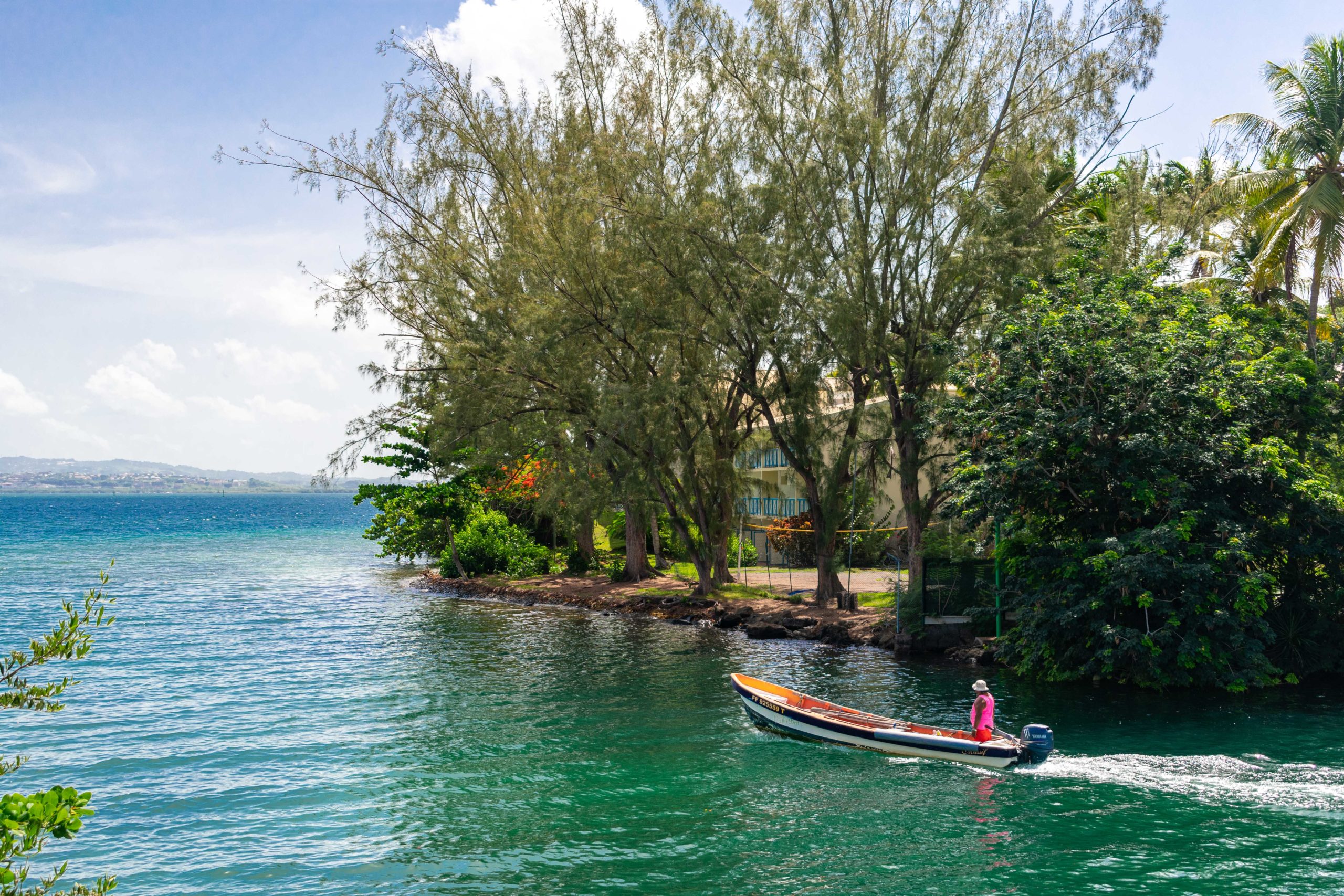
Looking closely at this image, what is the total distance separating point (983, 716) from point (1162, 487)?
7.97m

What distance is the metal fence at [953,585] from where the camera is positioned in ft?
91.7

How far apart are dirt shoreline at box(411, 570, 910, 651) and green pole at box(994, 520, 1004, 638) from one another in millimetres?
2525

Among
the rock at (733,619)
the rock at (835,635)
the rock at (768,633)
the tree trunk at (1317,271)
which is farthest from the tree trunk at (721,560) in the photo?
the tree trunk at (1317,271)

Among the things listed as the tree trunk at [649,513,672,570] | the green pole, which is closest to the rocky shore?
the green pole

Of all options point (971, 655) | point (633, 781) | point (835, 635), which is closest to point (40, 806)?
point (633, 781)

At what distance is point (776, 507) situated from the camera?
2041 inches

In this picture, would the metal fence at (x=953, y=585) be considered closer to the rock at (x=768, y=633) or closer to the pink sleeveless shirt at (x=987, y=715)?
the rock at (x=768, y=633)

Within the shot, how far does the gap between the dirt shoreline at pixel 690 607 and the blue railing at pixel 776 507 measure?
795 cm

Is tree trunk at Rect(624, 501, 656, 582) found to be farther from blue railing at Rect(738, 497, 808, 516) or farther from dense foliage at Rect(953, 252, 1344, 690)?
dense foliage at Rect(953, 252, 1344, 690)

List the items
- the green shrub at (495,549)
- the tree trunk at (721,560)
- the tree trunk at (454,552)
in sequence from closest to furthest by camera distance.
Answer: the tree trunk at (721,560) < the tree trunk at (454,552) < the green shrub at (495,549)

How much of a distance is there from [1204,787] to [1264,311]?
1517 cm

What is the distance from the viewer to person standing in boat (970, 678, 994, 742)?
17453 millimetres

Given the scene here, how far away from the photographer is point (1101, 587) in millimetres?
22109

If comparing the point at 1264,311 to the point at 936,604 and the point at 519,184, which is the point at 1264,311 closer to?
the point at 936,604
